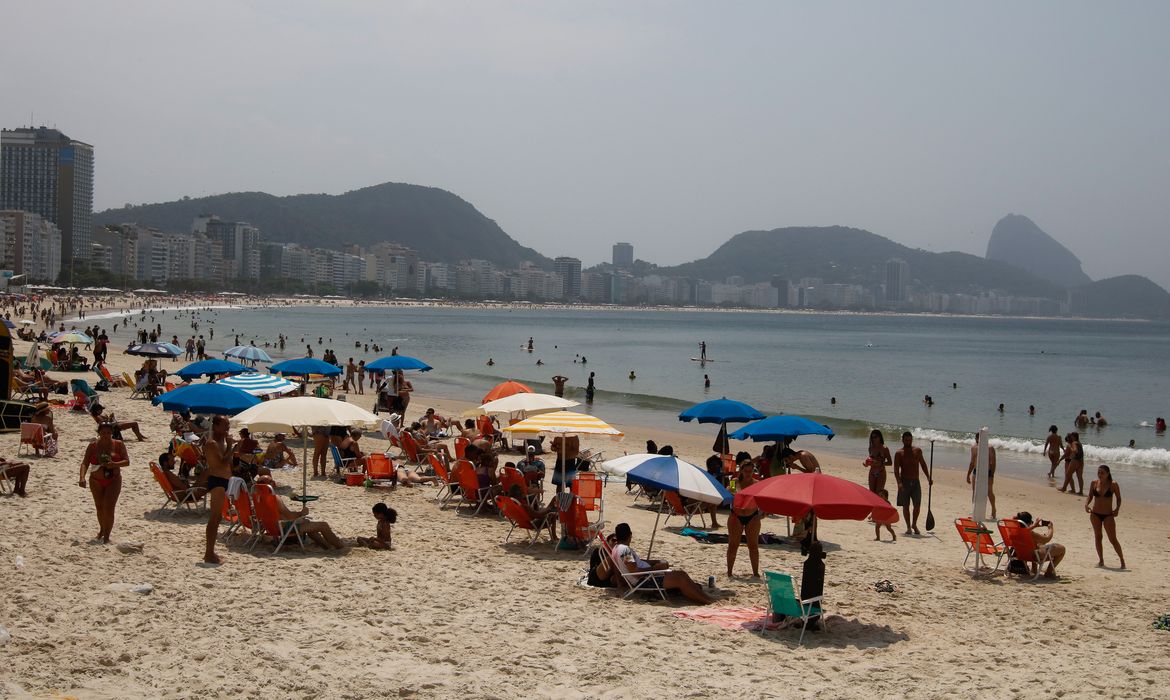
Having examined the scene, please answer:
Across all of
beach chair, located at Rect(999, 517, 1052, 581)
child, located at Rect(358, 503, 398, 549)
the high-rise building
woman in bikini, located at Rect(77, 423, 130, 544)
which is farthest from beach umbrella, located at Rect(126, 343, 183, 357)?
the high-rise building

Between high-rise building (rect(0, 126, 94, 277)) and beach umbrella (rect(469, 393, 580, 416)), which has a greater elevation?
high-rise building (rect(0, 126, 94, 277))

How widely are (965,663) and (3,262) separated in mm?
166288

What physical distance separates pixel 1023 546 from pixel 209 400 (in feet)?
28.8

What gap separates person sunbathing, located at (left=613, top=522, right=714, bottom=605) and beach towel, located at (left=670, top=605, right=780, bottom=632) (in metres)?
0.21

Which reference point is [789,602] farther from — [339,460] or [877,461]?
[339,460]

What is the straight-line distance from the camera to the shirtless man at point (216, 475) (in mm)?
7852

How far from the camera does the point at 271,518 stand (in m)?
8.43

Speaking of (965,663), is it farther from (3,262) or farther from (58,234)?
(58,234)

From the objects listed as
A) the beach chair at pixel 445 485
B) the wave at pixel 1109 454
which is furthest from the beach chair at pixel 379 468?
the wave at pixel 1109 454

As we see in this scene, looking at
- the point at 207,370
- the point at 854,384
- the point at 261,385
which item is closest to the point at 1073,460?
the point at 261,385

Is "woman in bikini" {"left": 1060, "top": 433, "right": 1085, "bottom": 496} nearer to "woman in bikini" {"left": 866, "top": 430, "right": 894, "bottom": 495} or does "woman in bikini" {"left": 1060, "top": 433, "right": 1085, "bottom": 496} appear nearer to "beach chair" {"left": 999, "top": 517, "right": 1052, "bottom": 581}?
"woman in bikini" {"left": 866, "top": 430, "right": 894, "bottom": 495}

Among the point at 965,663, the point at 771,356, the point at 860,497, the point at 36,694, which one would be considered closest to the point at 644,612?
the point at 860,497

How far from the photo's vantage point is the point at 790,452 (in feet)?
39.0

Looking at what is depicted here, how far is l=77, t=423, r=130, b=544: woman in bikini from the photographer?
25.9 ft
